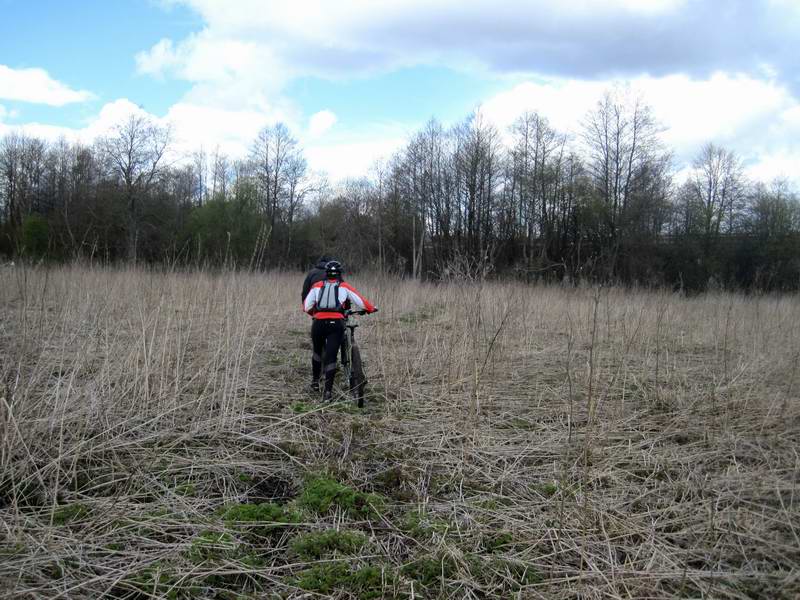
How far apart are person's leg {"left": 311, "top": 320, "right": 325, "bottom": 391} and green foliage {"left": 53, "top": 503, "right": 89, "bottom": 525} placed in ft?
8.99

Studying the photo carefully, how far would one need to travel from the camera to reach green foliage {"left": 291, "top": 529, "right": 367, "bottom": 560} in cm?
252

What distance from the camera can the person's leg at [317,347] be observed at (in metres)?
5.25

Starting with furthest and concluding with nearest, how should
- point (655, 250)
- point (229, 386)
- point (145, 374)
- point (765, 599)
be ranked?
1. point (655, 250)
2. point (229, 386)
3. point (145, 374)
4. point (765, 599)

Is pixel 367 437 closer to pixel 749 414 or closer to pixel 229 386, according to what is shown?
pixel 229 386

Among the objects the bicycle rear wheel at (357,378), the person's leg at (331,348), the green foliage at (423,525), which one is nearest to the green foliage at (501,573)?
the green foliage at (423,525)

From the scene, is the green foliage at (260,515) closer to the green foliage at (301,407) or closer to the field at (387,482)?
the field at (387,482)

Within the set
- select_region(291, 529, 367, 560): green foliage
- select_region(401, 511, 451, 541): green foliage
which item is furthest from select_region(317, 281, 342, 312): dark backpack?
select_region(291, 529, 367, 560): green foliage

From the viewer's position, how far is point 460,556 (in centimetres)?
246

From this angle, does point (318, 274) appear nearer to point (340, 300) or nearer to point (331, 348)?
point (340, 300)

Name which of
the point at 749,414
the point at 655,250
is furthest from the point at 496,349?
the point at 655,250

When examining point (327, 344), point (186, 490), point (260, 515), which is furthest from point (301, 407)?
point (260, 515)

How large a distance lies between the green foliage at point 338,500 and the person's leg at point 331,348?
75.1 inches

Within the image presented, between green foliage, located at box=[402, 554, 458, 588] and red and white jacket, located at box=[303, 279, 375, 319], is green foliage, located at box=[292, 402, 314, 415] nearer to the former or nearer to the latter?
red and white jacket, located at box=[303, 279, 375, 319]

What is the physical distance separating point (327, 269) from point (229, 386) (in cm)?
151
